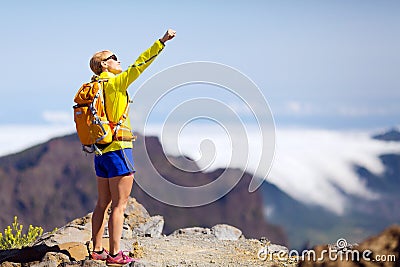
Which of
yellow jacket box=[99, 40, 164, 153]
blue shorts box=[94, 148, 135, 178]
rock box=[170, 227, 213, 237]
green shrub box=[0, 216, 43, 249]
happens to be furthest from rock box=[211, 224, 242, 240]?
yellow jacket box=[99, 40, 164, 153]

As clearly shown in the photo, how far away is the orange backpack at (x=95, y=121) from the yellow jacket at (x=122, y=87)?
0.05 meters

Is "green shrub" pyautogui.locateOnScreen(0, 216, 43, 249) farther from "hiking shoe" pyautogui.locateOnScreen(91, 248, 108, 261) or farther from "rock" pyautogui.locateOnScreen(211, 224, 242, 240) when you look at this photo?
"hiking shoe" pyautogui.locateOnScreen(91, 248, 108, 261)

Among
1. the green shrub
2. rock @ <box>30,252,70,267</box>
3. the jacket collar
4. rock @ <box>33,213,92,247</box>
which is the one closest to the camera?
the jacket collar

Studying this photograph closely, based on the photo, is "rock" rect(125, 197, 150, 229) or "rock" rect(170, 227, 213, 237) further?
"rock" rect(125, 197, 150, 229)

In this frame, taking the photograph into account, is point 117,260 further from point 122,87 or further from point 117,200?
point 122,87

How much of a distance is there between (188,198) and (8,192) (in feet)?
159

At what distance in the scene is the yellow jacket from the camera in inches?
327

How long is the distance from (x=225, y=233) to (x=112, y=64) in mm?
5183

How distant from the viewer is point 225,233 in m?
13.0

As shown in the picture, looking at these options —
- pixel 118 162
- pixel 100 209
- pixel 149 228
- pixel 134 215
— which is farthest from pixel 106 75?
pixel 134 215

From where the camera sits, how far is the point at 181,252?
411 inches

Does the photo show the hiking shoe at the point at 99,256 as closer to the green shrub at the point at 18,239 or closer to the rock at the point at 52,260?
the rock at the point at 52,260

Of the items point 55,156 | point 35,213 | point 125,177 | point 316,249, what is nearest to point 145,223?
point 125,177

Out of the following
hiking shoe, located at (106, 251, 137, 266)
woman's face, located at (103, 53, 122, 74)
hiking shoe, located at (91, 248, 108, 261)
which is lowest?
hiking shoe, located at (106, 251, 137, 266)
